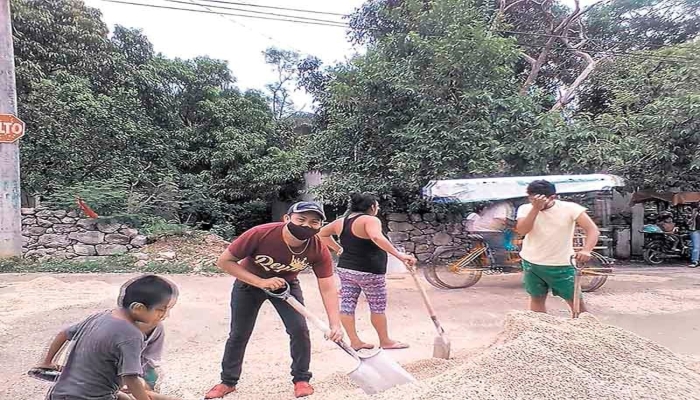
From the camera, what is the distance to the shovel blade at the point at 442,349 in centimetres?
341

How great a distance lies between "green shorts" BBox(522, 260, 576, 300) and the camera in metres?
3.61

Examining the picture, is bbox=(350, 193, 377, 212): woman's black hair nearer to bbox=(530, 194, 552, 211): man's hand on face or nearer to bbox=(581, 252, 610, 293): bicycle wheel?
bbox=(530, 194, 552, 211): man's hand on face

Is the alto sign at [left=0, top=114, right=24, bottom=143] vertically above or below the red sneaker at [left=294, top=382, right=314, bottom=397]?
above

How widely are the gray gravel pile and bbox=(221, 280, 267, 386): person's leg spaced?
52 centimetres

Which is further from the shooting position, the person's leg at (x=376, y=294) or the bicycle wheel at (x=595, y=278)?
the bicycle wheel at (x=595, y=278)

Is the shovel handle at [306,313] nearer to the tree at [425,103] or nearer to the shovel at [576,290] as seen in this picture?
the shovel at [576,290]

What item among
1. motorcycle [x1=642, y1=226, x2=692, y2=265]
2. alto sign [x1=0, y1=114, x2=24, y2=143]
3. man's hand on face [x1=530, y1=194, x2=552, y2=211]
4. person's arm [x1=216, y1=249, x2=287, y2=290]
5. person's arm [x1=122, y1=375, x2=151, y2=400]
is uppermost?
alto sign [x1=0, y1=114, x2=24, y2=143]

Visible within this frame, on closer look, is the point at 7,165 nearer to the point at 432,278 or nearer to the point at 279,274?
the point at 432,278

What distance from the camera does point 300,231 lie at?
2.76 meters

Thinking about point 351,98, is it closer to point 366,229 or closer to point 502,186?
point 502,186

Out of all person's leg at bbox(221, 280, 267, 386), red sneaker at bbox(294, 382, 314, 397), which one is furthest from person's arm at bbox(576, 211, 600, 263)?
person's leg at bbox(221, 280, 267, 386)

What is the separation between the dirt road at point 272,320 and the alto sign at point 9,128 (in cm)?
255

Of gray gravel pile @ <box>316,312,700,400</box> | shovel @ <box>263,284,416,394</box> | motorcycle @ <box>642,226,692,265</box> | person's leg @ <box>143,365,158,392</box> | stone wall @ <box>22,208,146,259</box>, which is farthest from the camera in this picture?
motorcycle @ <box>642,226,692,265</box>

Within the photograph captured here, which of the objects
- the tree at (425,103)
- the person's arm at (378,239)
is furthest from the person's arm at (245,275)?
the tree at (425,103)
